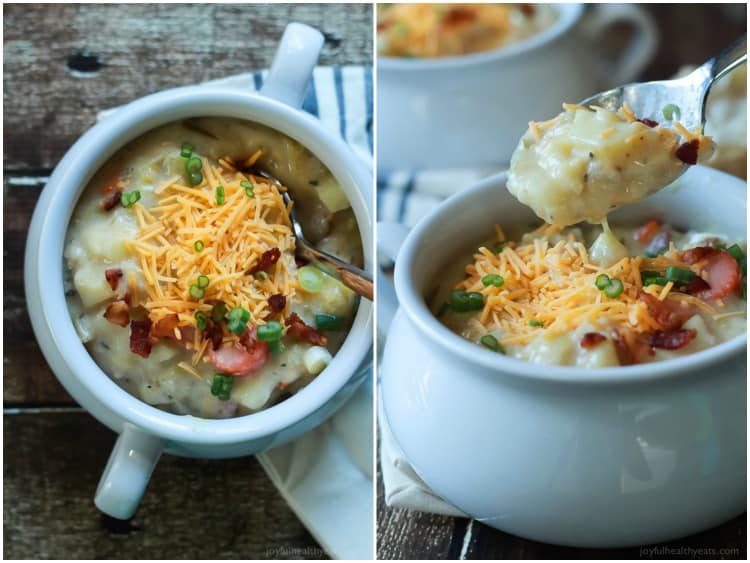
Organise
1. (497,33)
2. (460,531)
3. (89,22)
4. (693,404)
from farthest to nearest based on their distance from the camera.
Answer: (497,33)
(89,22)
(460,531)
(693,404)

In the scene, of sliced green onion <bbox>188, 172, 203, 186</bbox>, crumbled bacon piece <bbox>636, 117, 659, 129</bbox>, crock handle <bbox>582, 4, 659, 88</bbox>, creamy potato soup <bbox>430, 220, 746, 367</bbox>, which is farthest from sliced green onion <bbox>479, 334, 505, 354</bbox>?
crock handle <bbox>582, 4, 659, 88</bbox>

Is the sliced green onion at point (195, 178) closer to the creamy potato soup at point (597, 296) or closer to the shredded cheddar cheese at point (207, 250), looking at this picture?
the shredded cheddar cheese at point (207, 250)

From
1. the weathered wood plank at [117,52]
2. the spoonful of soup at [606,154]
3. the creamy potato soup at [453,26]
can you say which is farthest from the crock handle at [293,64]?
the creamy potato soup at [453,26]

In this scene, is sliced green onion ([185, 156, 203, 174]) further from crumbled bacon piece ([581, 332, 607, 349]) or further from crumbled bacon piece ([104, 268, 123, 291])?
crumbled bacon piece ([581, 332, 607, 349])

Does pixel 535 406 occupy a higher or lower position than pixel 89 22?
lower

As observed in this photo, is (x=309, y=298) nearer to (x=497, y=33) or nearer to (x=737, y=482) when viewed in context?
(x=737, y=482)

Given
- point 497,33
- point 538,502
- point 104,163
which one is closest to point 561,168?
point 538,502
